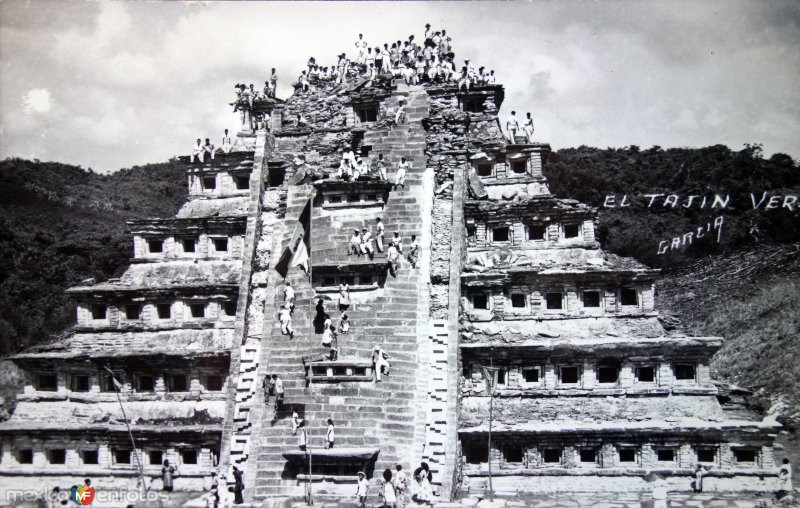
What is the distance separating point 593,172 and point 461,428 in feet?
158

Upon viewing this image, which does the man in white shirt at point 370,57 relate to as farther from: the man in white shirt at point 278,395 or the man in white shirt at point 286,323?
the man in white shirt at point 278,395

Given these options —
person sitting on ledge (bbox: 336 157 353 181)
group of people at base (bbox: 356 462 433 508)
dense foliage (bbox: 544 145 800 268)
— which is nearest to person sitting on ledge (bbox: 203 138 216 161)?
person sitting on ledge (bbox: 336 157 353 181)

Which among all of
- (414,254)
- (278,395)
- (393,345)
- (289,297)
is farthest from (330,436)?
(414,254)

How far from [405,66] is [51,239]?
3726 centimetres

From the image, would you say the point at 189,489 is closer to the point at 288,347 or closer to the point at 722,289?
the point at 288,347

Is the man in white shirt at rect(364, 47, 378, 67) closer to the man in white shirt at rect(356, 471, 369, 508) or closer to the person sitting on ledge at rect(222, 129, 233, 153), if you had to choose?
the person sitting on ledge at rect(222, 129, 233, 153)

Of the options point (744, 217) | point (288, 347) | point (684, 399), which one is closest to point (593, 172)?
point (744, 217)

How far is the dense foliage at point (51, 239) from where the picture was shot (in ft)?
150

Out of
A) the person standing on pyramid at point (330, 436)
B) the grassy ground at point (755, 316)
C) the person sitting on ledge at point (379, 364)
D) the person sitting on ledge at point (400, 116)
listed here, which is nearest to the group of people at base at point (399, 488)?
the person standing on pyramid at point (330, 436)

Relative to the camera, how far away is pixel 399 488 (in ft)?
62.5

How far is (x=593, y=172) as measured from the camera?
6456 centimetres

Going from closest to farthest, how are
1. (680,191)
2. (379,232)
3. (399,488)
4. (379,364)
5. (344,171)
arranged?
(399,488)
(379,364)
(379,232)
(344,171)
(680,191)

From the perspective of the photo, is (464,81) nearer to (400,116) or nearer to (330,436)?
(400,116)

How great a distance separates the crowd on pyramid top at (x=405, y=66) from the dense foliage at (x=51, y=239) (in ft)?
94.0
